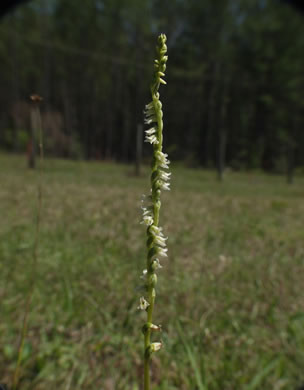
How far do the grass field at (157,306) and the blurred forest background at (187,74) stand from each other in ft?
68.8

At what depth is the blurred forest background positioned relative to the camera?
2864 centimetres

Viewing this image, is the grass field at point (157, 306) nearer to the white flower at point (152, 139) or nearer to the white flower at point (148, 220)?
the white flower at point (148, 220)

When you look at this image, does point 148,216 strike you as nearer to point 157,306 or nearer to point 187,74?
point 157,306

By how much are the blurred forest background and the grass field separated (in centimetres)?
2098

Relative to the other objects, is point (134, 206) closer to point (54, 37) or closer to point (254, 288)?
point (254, 288)

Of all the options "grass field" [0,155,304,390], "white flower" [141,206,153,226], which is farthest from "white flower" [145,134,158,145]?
"grass field" [0,155,304,390]

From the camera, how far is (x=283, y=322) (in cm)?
249

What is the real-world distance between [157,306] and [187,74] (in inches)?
1052

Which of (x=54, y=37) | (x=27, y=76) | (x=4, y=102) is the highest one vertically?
(x=54, y=37)

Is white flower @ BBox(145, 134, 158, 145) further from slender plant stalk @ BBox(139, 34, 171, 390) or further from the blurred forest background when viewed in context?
the blurred forest background

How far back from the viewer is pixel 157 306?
257cm

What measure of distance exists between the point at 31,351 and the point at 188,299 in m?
1.37

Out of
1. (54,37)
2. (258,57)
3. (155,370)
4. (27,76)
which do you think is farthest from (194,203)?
(27,76)

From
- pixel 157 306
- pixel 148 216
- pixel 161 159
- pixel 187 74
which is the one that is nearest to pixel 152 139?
pixel 161 159
